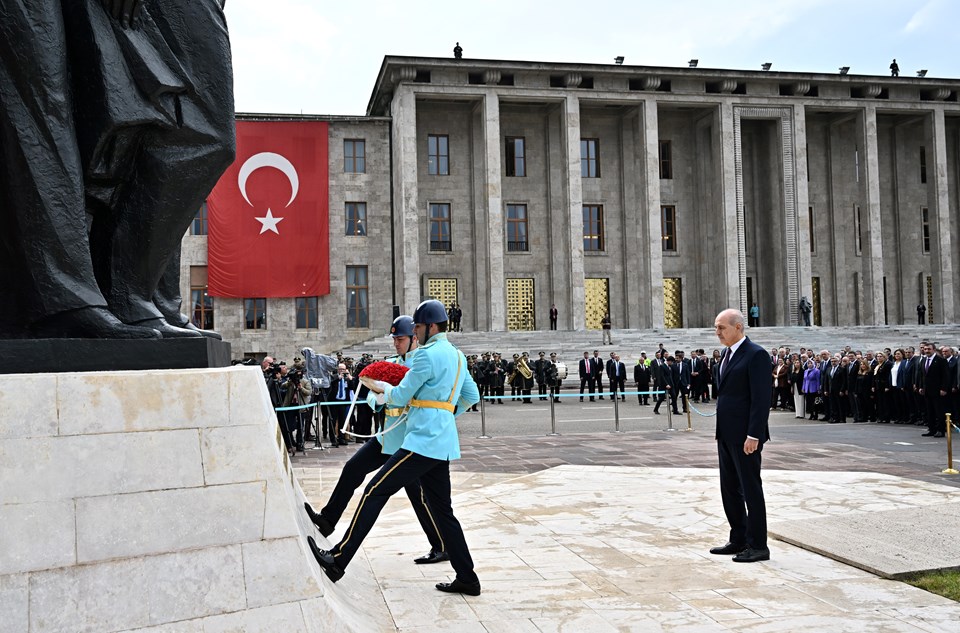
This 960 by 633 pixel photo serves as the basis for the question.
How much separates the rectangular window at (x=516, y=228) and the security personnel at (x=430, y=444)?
35.9 meters

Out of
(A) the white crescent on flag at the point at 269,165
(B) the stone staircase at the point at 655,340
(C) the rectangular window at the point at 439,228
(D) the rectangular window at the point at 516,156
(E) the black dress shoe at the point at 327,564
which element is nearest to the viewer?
(E) the black dress shoe at the point at 327,564

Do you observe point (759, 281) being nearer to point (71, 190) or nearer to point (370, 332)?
point (370, 332)

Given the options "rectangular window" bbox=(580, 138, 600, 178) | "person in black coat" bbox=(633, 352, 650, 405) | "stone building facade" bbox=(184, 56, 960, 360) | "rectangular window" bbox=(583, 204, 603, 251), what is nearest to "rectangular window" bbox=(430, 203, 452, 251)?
"stone building facade" bbox=(184, 56, 960, 360)

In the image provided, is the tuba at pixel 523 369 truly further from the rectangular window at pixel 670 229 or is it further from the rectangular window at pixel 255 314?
the rectangular window at pixel 670 229

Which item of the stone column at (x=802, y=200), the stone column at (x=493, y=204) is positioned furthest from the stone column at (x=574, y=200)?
the stone column at (x=802, y=200)

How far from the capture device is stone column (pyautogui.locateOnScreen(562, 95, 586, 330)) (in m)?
38.5

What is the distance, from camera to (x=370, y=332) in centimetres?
3694

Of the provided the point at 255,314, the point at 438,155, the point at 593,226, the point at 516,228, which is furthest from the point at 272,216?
the point at 593,226

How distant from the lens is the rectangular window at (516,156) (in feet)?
134

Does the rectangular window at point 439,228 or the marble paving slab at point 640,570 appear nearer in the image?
the marble paving slab at point 640,570

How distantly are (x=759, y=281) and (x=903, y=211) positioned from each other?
952cm

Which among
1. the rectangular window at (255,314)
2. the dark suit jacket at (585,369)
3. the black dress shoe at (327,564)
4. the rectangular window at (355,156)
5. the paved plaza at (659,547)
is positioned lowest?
the paved plaza at (659,547)

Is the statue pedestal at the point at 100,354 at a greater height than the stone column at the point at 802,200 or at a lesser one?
lesser

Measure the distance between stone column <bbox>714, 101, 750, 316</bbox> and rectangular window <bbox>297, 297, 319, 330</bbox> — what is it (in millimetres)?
20878
